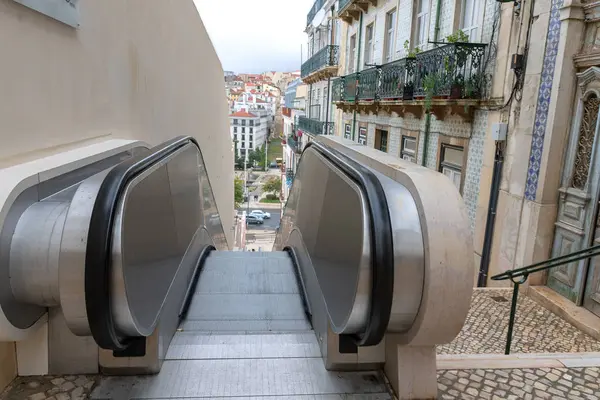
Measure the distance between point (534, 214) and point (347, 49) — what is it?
12076 mm

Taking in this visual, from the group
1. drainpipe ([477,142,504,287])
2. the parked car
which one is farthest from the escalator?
the parked car

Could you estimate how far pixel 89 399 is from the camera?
92.7 inches

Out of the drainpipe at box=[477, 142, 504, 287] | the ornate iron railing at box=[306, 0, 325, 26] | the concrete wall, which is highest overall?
the ornate iron railing at box=[306, 0, 325, 26]

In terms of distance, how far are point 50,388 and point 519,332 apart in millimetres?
4620

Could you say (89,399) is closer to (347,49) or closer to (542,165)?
(542,165)

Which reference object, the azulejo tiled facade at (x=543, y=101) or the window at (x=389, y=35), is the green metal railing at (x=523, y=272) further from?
the window at (x=389, y=35)

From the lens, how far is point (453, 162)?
875 centimetres

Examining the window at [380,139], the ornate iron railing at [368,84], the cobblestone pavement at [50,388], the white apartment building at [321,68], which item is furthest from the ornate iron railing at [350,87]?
the cobblestone pavement at [50,388]

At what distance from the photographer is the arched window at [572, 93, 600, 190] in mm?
5602

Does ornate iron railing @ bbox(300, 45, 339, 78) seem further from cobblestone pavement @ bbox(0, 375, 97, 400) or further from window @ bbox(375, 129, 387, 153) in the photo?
cobblestone pavement @ bbox(0, 375, 97, 400)

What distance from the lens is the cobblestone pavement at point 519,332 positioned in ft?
15.7

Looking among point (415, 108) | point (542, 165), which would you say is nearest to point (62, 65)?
point (542, 165)

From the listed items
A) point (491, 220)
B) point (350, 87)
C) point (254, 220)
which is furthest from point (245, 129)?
point (491, 220)

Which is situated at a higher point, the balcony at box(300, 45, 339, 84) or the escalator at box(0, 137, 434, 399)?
the balcony at box(300, 45, 339, 84)
